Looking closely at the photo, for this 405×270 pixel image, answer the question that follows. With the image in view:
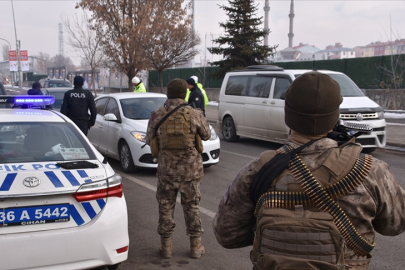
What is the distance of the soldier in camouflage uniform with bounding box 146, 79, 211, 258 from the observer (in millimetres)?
4664

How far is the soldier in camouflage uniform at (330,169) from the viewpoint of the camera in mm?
1763

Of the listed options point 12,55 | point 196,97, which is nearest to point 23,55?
point 12,55

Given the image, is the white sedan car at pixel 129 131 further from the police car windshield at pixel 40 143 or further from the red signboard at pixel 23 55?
the red signboard at pixel 23 55

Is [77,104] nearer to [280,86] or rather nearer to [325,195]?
[280,86]

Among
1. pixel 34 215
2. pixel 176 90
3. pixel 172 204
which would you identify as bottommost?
pixel 172 204

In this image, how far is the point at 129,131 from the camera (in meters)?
8.80

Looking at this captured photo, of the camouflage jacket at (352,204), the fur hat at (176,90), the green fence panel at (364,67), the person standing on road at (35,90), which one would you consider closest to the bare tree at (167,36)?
the green fence panel at (364,67)

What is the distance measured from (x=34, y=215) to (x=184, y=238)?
2.25m

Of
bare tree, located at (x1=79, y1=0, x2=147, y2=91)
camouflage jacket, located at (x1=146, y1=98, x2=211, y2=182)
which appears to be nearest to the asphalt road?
camouflage jacket, located at (x1=146, y1=98, x2=211, y2=182)

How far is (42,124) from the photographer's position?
4.56m

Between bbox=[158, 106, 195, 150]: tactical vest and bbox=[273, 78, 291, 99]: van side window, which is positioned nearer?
bbox=[158, 106, 195, 150]: tactical vest

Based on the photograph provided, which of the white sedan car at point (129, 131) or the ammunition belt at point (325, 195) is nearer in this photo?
the ammunition belt at point (325, 195)

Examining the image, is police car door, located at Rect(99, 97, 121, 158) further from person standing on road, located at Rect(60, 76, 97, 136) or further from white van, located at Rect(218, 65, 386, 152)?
white van, located at Rect(218, 65, 386, 152)

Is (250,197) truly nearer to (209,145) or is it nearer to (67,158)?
(67,158)
